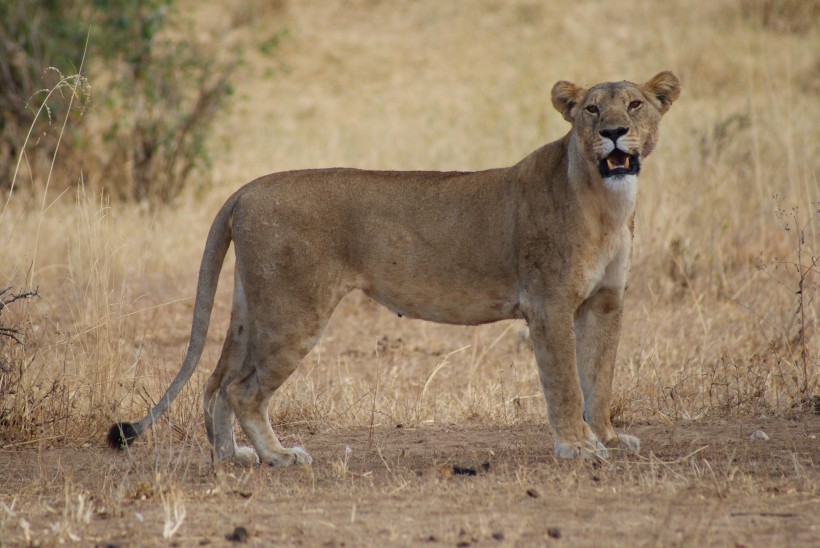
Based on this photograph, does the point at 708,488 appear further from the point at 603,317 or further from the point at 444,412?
the point at 444,412

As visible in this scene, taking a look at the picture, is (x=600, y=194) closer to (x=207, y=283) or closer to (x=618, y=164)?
(x=618, y=164)

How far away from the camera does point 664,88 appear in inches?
204

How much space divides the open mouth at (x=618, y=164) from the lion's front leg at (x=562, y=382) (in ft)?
2.09

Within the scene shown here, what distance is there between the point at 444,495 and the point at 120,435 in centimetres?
150

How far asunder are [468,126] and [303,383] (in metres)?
8.48

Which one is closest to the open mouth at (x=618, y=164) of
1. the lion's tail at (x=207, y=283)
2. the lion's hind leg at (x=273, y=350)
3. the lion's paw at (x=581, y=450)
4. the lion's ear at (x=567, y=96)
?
the lion's ear at (x=567, y=96)

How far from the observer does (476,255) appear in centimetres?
519

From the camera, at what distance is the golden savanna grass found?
19.5 feet

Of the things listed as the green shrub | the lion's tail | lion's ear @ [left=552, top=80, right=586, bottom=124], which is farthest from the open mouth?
the green shrub

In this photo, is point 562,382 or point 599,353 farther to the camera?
point 599,353

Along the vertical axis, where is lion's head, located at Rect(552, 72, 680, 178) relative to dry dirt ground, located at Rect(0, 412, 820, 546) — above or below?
above

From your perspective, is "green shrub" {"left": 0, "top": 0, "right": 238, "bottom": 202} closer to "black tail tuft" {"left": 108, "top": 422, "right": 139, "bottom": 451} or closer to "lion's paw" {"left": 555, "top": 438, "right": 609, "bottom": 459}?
"black tail tuft" {"left": 108, "top": 422, "right": 139, "bottom": 451}

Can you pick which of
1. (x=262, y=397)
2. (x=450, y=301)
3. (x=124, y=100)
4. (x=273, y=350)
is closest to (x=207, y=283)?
(x=273, y=350)

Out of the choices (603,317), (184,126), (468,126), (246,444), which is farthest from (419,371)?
(468,126)
